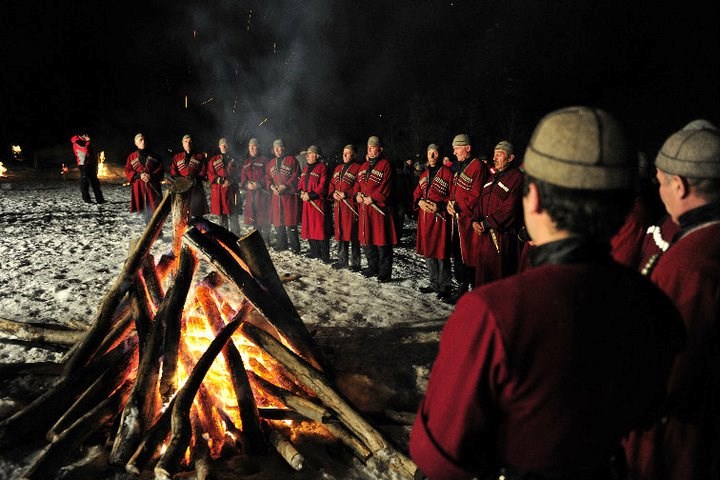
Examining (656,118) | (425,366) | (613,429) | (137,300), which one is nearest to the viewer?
(613,429)

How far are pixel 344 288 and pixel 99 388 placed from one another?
13.5 feet

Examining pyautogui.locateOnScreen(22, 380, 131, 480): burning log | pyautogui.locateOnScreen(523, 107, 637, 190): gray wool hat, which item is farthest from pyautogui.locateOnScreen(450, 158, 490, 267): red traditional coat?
pyautogui.locateOnScreen(523, 107, 637, 190): gray wool hat

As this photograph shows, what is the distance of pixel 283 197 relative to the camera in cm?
941

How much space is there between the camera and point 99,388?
3.16 metres

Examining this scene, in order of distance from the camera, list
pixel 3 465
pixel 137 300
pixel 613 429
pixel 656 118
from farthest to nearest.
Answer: pixel 656 118 → pixel 137 300 → pixel 3 465 → pixel 613 429

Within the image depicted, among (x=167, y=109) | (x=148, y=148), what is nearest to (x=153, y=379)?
(x=148, y=148)

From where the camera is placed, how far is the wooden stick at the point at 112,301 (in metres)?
3.38

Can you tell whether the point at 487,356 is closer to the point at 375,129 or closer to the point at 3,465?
the point at 3,465

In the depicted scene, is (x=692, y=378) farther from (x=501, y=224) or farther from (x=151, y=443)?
(x=501, y=224)

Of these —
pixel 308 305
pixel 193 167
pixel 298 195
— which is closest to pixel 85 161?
pixel 193 167

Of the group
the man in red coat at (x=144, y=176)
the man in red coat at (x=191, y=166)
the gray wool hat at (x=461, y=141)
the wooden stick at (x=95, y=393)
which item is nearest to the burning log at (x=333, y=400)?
the wooden stick at (x=95, y=393)

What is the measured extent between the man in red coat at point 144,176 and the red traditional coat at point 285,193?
2.40m

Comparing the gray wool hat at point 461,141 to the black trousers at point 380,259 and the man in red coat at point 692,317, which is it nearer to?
the black trousers at point 380,259

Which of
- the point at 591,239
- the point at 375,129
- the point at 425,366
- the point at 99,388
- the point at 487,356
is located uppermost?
the point at 375,129
